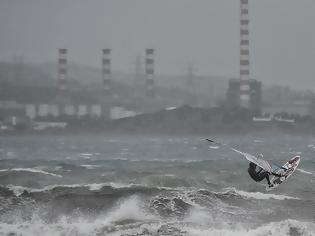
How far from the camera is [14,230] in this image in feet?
62.4

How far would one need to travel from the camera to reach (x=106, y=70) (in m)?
69.8

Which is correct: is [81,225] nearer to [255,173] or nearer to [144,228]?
[144,228]

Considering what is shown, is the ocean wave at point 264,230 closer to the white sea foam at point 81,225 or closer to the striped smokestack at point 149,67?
the white sea foam at point 81,225

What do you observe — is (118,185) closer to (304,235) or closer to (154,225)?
(154,225)

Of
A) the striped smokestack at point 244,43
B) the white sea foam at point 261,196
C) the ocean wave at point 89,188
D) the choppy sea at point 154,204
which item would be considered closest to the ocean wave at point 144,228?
the choppy sea at point 154,204

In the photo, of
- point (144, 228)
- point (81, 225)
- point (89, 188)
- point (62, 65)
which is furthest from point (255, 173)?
point (62, 65)

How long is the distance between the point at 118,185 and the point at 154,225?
16.9 ft

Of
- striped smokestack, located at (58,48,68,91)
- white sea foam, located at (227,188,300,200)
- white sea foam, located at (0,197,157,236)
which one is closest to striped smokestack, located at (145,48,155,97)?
striped smokestack, located at (58,48,68,91)

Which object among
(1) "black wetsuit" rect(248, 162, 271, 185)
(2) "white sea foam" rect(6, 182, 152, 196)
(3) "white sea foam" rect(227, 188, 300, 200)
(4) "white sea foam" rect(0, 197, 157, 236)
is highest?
(1) "black wetsuit" rect(248, 162, 271, 185)

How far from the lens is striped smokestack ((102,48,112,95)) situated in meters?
65.6

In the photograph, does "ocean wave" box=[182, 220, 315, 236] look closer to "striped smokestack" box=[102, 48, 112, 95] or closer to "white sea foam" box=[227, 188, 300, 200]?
"white sea foam" box=[227, 188, 300, 200]

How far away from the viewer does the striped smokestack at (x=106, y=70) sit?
65606 mm

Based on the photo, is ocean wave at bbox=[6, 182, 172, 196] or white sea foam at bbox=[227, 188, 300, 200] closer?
white sea foam at bbox=[227, 188, 300, 200]

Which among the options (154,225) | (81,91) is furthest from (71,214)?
(81,91)
